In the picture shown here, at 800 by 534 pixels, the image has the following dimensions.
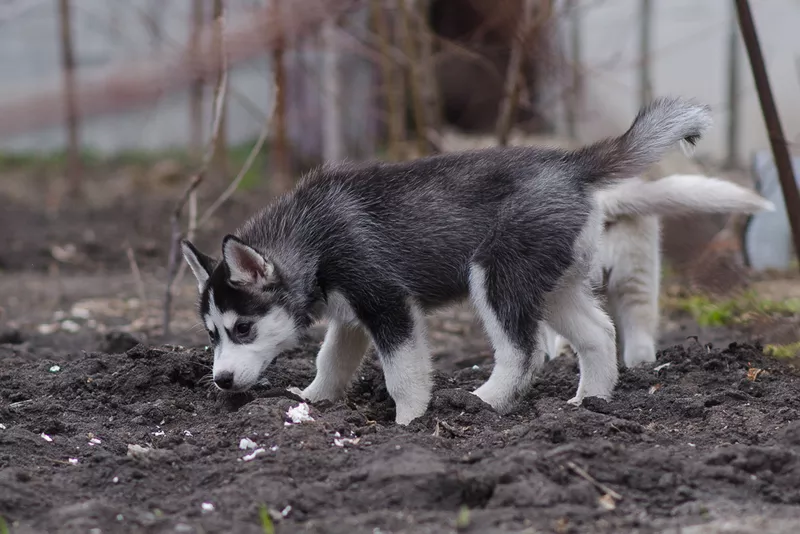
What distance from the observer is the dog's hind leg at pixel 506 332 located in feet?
18.1

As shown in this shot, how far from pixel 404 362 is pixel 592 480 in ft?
5.59

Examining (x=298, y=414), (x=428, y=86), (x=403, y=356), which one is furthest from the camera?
(x=428, y=86)

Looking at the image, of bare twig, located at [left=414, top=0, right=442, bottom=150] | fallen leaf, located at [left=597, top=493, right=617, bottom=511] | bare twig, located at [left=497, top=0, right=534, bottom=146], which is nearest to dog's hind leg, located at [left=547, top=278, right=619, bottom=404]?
fallen leaf, located at [left=597, top=493, right=617, bottom=511]

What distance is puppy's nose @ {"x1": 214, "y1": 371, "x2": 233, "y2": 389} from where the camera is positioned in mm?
5488

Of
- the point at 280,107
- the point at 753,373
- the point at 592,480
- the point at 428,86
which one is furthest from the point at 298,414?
the point at 428,86

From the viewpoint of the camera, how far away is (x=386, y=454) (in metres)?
4.27

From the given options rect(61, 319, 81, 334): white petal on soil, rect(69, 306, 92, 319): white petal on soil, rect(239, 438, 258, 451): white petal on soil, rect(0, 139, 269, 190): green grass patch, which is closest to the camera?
rect(239, 438, 258, 451): white petal on soil

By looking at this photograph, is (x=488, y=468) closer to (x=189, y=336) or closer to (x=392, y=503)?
(x=392, y=503)

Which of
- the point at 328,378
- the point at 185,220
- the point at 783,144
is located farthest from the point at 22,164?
the point at 783,144

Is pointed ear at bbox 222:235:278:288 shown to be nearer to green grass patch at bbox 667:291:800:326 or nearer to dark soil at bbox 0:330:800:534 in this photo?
dark soil at bbox 0:330:800:534

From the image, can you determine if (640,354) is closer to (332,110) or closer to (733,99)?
(733,99)

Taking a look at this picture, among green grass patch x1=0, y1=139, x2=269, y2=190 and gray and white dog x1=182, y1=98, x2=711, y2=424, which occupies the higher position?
gray and white dog x1=182, y1=98, x2=711, y2=424

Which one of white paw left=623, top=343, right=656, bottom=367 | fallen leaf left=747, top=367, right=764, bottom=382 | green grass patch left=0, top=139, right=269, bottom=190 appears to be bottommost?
green grass patch left=0, top=139, right=269, bottom=190

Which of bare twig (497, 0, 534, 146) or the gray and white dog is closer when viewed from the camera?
the gray and white dog
